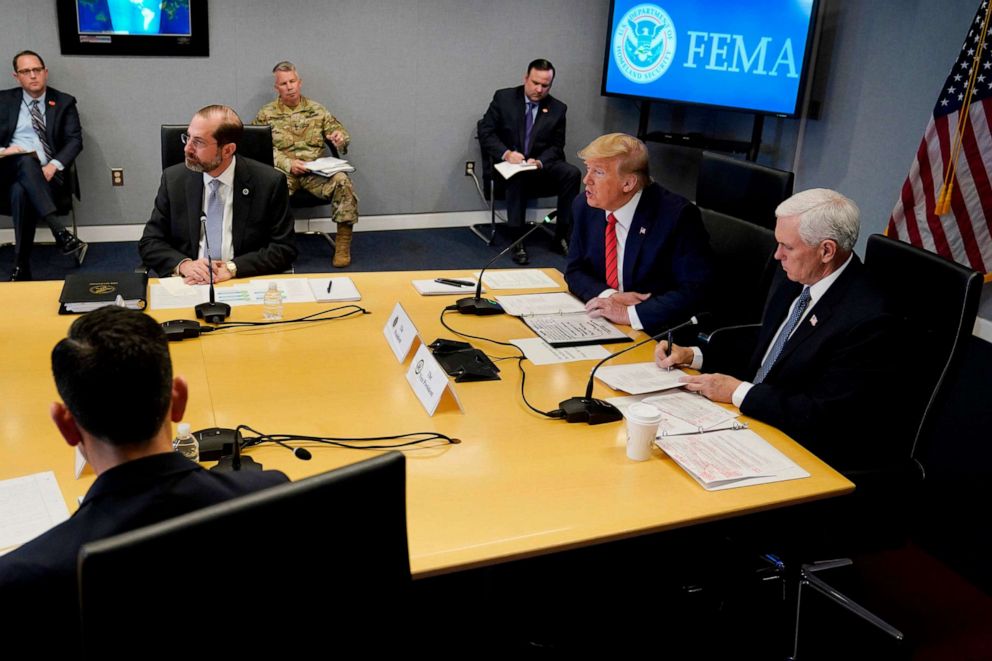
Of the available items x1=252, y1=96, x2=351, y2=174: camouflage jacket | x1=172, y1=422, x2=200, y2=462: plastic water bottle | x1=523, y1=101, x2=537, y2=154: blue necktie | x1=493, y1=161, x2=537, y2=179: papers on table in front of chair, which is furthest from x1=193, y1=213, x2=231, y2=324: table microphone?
x1=523, y1=101, x2=537, y2=154: blue necktie

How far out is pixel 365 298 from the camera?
2.98 metres

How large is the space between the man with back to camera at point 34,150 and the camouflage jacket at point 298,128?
1.17m

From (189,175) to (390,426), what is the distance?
1828 millimetres

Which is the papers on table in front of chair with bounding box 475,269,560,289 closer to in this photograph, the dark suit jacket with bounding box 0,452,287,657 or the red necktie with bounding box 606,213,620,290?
the red necktie with bounding box 606,213,620,290

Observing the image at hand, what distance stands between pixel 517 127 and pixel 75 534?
5408mm

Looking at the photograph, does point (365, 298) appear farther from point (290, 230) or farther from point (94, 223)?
point (94, 223)

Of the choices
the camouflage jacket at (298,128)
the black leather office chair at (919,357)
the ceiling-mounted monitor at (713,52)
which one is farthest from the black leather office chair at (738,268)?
the camouflage jacket at (298,128)

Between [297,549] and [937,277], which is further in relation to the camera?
[937,277]

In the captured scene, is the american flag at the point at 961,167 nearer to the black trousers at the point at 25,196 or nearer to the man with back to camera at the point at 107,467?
the man with back to camera at the point at 107,467

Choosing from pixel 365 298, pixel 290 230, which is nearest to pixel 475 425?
pixel 365 298

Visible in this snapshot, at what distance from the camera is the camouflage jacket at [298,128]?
5.77m

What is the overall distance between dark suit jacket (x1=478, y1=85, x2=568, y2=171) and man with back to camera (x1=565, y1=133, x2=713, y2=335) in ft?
10.1

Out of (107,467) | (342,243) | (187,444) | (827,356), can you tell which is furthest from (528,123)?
(107,467)

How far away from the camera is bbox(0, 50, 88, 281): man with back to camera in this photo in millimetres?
5152
